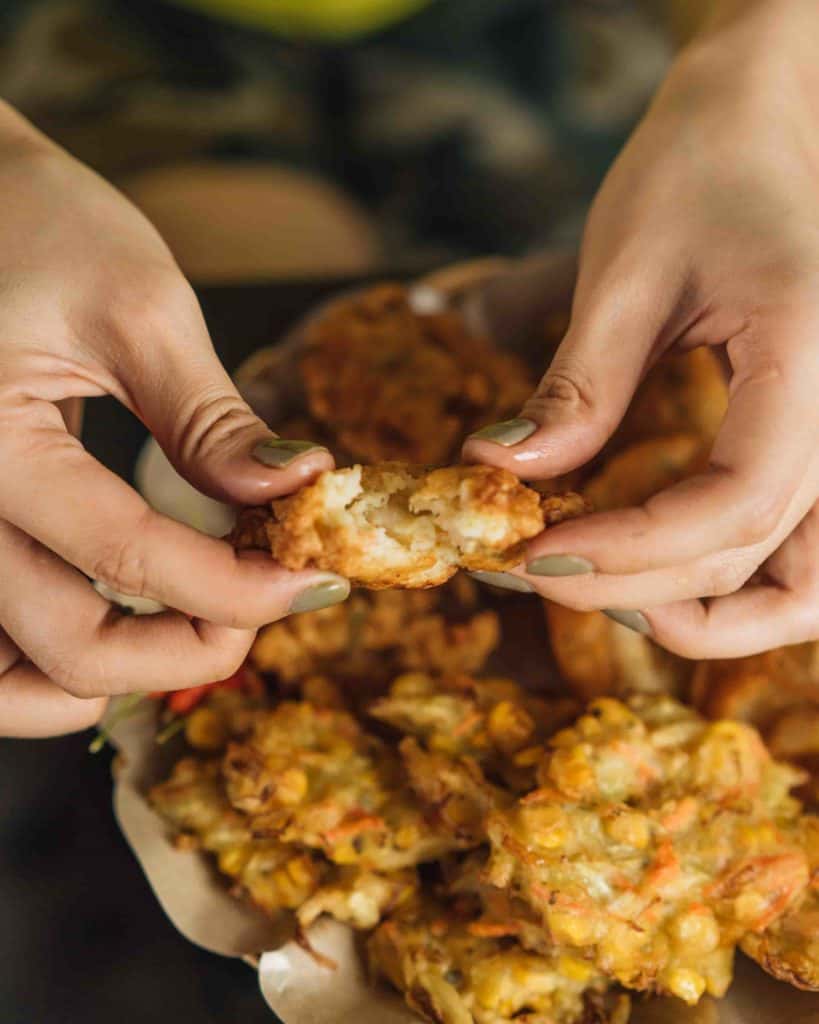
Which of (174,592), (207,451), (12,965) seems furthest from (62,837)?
(207,451)

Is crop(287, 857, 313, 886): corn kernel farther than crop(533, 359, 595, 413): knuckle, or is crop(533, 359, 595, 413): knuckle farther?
crop(287, 857, 313, 886): corn kernel

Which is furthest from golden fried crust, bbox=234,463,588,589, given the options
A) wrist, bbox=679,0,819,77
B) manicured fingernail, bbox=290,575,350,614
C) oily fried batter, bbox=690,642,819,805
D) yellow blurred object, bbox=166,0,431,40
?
yellow blurred object, bbox=166,0,431,40

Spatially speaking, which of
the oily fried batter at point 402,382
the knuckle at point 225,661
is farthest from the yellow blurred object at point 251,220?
the knuckle at point 225,661

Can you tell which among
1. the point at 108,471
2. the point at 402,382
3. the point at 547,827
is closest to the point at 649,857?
the point at 547,827

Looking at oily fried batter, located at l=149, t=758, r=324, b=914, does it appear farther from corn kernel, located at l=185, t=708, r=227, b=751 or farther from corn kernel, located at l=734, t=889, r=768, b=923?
corn kernel, located at l=734, t=889, r=768, b=923

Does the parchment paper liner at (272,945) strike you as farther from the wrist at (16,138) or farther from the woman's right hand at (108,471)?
the wrist at (16,138)

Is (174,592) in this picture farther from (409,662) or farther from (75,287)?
(409,662)
